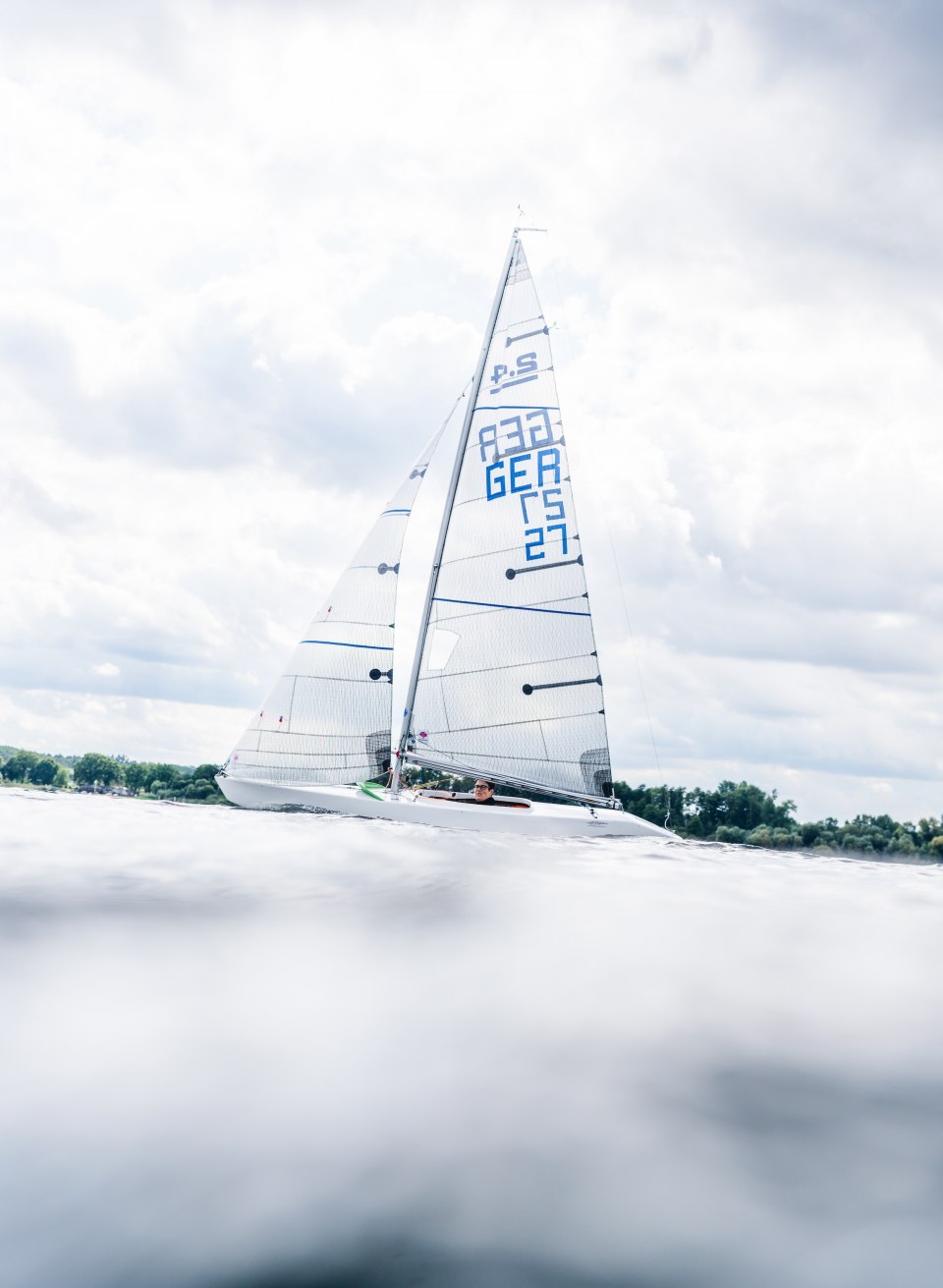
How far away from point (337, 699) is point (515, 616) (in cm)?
765

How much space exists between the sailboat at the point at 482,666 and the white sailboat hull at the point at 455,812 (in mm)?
53

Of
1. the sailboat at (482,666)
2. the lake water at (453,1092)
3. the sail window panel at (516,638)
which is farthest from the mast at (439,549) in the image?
the lake water at (453,1092)

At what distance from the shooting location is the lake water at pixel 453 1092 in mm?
3564

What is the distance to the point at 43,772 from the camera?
134125 millimetres

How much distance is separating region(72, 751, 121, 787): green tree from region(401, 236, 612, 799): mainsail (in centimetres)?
10458

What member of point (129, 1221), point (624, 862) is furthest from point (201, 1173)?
point (624, 862)

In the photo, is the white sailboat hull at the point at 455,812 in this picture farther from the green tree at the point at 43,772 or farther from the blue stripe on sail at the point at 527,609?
the green tree at the point at 43,772

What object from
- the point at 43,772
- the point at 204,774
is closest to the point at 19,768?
the point at 43,772

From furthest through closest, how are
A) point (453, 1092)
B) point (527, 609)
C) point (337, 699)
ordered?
point (337, 699) < point (527, 609) < point (453, 1092)

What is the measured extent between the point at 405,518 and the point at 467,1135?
1273 inches

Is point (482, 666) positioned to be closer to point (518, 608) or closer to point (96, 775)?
point (518, 608)

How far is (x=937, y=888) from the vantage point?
11805 millimetres

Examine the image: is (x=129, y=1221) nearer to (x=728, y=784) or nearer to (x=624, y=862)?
(x=624, y=862)

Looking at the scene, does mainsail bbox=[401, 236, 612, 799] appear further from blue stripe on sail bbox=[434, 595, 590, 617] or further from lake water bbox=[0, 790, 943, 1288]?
lake water bbox=[0, 790, 943, 1288]
